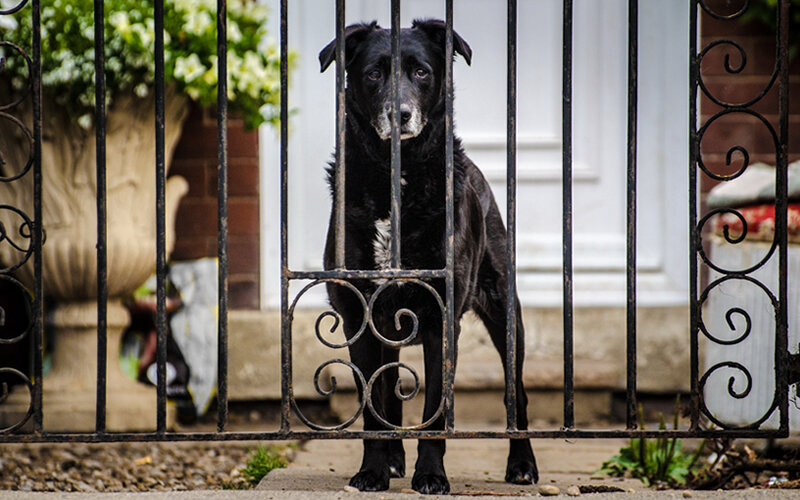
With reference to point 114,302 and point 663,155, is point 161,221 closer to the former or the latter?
point 114,302

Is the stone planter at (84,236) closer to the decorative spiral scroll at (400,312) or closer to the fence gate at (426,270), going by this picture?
the fence gate at (426,270)

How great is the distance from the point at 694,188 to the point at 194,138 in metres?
2.67

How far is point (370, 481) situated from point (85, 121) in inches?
82.5

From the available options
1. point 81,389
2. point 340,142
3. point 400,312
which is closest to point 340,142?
point 340,142

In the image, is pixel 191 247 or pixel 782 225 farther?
pixel 191 247

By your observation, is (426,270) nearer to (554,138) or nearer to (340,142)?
→ (340,142)

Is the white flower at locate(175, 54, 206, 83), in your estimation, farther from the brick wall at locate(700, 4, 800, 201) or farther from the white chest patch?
the brick wall at locate(700, 4, 800, 201)

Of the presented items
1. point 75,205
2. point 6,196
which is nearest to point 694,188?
point 75,205

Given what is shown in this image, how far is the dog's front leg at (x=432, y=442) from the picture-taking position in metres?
1.99

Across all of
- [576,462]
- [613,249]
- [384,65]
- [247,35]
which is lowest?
[576,462]

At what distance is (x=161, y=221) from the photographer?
6.60 feet

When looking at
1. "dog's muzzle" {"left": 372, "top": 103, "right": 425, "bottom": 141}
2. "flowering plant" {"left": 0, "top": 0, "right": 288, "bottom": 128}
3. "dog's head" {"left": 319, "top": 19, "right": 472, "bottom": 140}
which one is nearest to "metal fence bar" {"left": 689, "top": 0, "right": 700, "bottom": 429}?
"dog's head" {"left": 319, "top": 19, "right": 472, "bottom": 140}

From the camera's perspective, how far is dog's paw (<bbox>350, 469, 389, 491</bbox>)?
203cm

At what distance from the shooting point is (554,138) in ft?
13.4
